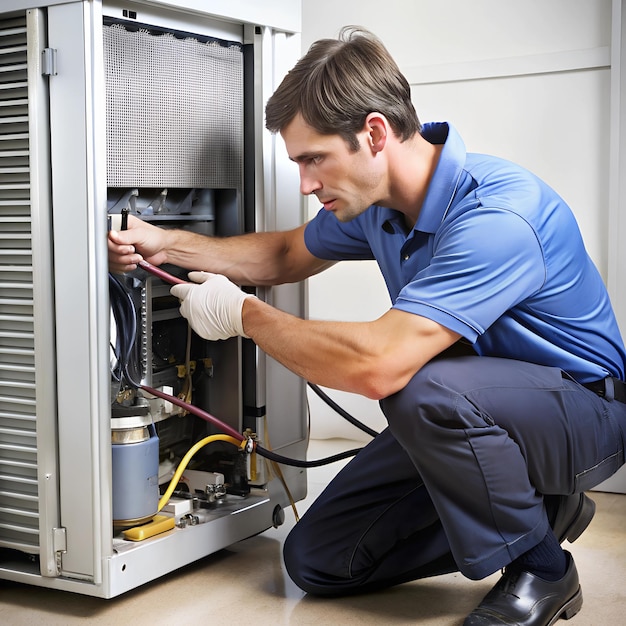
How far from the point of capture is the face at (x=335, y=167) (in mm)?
1623

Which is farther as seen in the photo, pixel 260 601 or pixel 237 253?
pixel 237 253

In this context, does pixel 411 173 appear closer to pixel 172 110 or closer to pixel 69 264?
pixel 172 110

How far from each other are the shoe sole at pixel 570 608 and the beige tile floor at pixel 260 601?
1 cm

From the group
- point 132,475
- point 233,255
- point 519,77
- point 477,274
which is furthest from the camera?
point 519,77

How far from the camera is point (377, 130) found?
1.64 m

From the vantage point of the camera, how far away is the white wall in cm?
247

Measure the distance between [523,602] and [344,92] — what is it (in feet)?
3.15

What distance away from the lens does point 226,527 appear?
1886 millimetres

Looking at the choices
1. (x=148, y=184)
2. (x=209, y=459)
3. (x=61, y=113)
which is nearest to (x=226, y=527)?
(x=209, y=459)

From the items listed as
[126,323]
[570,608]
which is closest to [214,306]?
[126,323]

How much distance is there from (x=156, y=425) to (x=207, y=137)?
625 mm

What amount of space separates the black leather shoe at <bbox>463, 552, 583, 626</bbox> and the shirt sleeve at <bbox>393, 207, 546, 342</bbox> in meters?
0.46

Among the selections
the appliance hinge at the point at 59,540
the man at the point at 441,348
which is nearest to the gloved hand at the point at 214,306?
the man at the point at 441,348

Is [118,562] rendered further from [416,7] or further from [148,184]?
[416,7]
